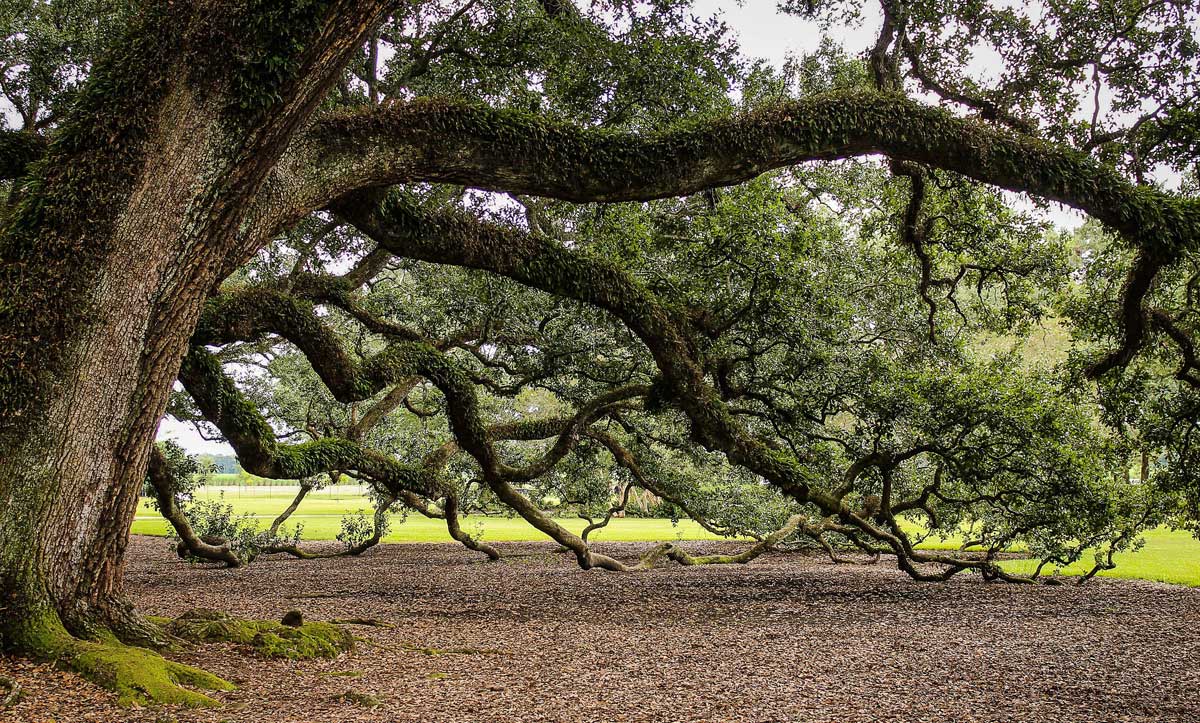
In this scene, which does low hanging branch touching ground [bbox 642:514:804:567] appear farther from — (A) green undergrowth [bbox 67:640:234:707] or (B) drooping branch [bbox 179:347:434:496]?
(A) green undergrowth [bbox 67:640:234:707]

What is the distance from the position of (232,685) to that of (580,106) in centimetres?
688

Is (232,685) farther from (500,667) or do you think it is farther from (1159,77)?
(1159,77)

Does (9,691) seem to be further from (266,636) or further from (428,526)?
(428,526)

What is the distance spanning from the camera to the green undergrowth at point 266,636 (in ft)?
17.5

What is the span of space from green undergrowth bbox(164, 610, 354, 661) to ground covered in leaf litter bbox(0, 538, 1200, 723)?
15cm

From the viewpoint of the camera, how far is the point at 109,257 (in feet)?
13.4

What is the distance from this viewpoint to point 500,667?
565 cm

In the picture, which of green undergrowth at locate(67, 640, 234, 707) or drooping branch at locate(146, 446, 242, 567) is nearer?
green undergrowth at locate(67, 640, 234, 707)

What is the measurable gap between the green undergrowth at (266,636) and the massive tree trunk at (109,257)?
1138 millimetres

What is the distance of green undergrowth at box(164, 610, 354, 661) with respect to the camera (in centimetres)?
533

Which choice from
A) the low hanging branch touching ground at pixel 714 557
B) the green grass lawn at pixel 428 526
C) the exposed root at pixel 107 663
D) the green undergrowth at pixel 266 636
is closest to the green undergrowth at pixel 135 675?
the exposed root at pixel 107 663

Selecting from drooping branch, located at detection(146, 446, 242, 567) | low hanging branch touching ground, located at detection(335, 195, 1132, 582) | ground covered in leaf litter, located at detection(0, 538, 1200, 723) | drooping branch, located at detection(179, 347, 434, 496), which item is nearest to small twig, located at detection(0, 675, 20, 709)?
ground covered in leaf litter, located at detection(0, 538, 1200, 723)

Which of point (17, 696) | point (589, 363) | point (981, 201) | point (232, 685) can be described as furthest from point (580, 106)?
point (17, 696)

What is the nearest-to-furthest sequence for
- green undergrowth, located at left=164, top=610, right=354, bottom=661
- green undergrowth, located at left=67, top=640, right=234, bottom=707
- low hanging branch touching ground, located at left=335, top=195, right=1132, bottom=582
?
green undergrowth, located at left=67, top=640, right=234, bottom=707 → green undergrowth, located at left=164, top=610, right=354, bottom=661 → low hanging branch touching ground, located at left=335, top=195, right=1132, bottom=582
